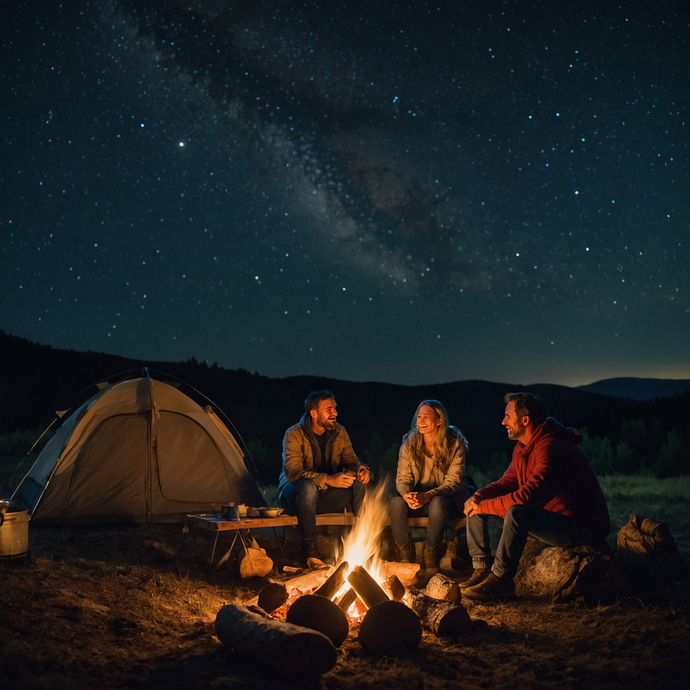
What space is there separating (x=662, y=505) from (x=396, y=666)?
24.5ft

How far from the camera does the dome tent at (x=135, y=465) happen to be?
259 inches

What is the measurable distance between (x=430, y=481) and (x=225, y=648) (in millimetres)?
2590

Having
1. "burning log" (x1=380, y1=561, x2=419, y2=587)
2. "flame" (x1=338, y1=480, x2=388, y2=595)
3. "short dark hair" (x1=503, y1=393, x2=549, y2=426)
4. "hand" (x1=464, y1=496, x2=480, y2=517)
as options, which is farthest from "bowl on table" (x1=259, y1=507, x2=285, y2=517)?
"short dark hair" (x1=503, y1=393, x2=549, y2=426)

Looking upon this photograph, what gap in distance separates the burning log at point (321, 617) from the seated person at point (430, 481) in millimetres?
1798

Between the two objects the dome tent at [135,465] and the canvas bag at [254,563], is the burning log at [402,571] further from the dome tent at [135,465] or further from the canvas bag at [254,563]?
the dome tent at [135,465]

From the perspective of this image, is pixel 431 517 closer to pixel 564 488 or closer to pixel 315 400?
pixel 564 488

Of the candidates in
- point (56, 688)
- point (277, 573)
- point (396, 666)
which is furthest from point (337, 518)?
point (56, 688)

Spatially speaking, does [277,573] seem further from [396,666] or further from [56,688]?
[56,688]

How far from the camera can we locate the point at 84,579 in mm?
4332

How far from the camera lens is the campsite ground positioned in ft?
9.20

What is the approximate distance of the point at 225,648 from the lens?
327cm

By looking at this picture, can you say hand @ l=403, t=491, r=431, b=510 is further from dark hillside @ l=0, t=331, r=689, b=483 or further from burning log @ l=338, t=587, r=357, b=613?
dark hillside @ l=0, t=331, r=689, b=483

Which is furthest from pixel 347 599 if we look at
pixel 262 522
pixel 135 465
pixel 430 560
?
pixel 135 465

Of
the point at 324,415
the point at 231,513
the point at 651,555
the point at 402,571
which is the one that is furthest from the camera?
the point at 324,415
